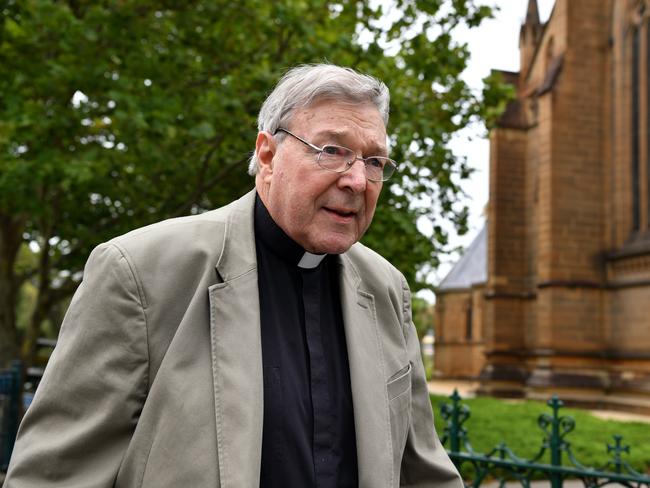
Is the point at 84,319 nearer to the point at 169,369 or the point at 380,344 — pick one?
the point at 169,369

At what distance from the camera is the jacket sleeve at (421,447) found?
6.66ft

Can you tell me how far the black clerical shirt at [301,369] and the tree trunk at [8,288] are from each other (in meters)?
8.90

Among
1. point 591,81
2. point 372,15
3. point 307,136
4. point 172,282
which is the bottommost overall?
point 172,282

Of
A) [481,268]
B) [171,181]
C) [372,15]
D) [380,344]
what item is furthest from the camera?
[481,268]

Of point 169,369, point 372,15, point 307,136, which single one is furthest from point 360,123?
point 372,15

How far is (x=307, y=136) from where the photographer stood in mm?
1788

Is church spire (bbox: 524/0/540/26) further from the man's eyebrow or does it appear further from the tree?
the man's eyebrow

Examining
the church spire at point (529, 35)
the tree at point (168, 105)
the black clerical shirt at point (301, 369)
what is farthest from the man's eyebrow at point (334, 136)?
the church spire at point (529, 35)

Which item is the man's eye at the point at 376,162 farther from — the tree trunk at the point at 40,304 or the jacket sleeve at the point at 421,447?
the tree trunk at the point at 40,304

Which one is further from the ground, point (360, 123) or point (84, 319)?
point (360, 123)

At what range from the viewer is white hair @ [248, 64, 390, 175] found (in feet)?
5.87

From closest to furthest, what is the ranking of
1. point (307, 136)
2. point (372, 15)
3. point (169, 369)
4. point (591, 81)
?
point (169, 369), point (307, 136), point (372, 15), point (591, 81)

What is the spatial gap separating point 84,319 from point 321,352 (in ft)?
1.76

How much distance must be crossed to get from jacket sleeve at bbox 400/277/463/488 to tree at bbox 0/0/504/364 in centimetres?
547
